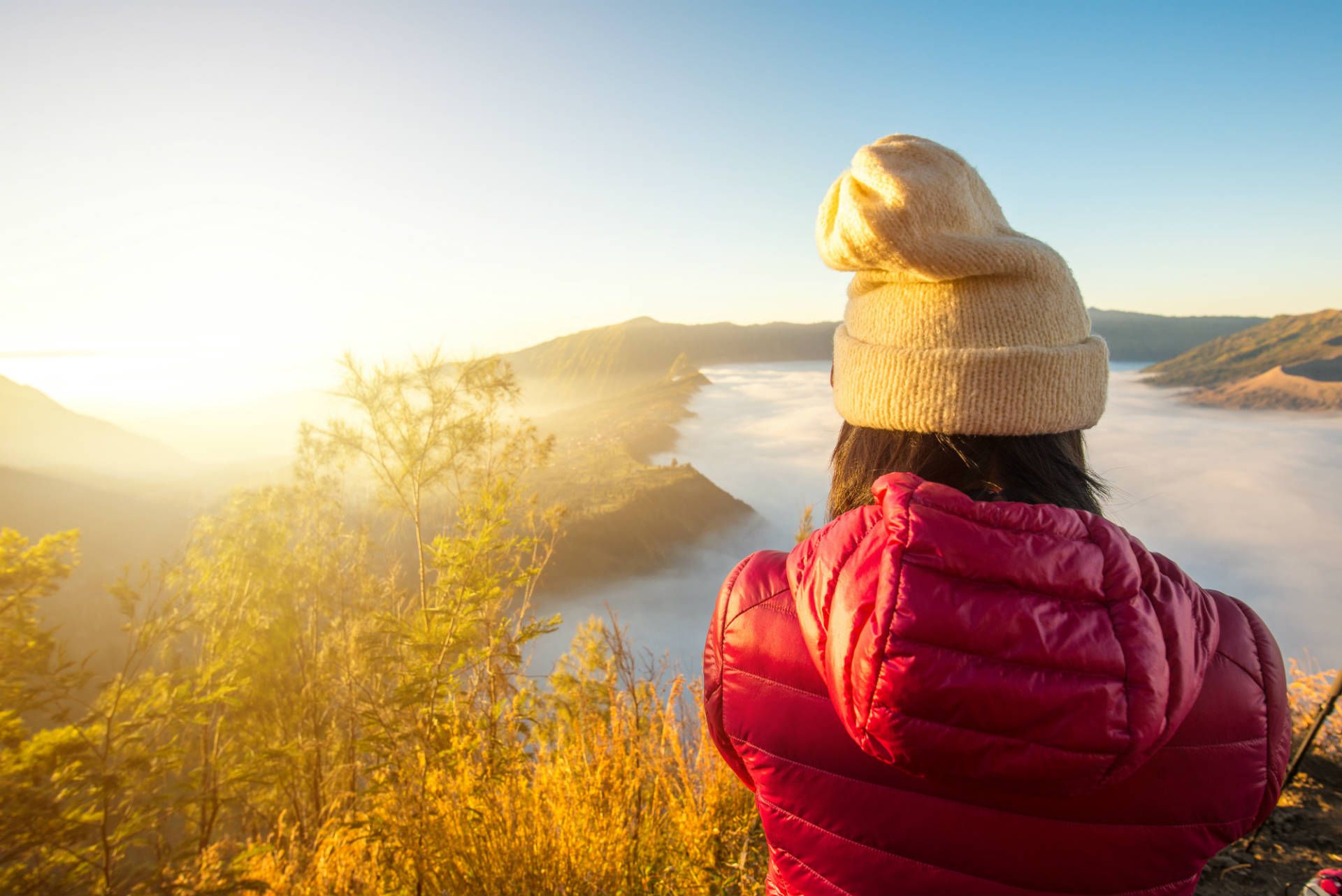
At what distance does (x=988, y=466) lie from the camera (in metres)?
0.99

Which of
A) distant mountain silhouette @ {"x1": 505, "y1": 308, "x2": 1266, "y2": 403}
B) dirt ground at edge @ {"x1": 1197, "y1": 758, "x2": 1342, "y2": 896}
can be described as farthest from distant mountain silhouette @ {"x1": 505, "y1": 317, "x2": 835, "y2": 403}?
dirt ground at edge @ {"x1": 1197, "y1": 758, "x2": 1342, "y2": 896}

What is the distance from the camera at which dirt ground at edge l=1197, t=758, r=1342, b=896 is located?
3.20m

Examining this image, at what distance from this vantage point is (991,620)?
0.64m

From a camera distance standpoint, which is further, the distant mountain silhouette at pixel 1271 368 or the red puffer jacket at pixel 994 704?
the distant mountain silhouette at pixel 1271 368

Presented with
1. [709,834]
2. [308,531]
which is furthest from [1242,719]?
[308,531]

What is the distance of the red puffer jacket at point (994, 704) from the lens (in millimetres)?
636

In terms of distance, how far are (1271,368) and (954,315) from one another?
90.1ft

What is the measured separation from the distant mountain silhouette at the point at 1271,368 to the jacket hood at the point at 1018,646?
80.8 feet

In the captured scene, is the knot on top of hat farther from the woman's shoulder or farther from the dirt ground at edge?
the dirt ground at edge

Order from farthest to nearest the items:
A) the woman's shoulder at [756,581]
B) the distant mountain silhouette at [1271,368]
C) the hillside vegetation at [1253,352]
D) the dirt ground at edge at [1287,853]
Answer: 1. the hillside vegetation at [1253,352]
2. the distant mountain silhouette at [1271,368]
3. the dirt ground at edge at [1287,853]
4. the woman's shoulder at [756,581]

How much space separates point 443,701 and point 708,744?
176 centimetres

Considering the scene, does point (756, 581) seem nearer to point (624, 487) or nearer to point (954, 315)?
point (954, 315)

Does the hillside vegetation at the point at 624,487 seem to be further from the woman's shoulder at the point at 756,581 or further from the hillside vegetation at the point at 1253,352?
the woman's shoulder at the point at 756,581

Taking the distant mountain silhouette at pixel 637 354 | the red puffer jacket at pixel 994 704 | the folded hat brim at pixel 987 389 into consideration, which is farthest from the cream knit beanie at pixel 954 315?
the distant mountain silhouette at pixel 637 354
